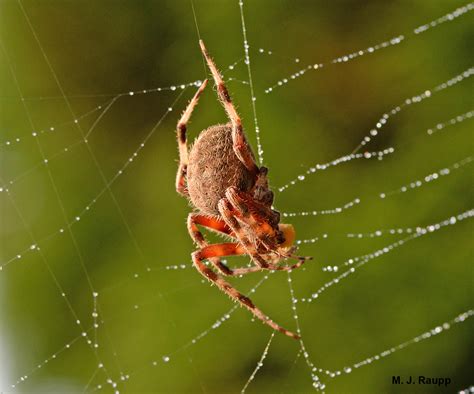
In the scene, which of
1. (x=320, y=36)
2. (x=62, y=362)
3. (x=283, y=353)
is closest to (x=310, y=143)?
(x=320, y=36)

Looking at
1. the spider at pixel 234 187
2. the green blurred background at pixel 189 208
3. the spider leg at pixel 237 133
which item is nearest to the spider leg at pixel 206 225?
the spider at pixel 234 187

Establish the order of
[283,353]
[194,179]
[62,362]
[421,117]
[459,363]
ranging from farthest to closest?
[62,362], [283,353], [421,117], [459,363], [194,179]

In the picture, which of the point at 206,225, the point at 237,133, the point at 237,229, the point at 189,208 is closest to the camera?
the point at 237,133

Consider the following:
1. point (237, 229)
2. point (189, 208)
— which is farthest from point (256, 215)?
point (189, 208)

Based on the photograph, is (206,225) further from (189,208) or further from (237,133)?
(189,208)

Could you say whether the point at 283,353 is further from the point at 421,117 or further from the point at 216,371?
the point at 421,117

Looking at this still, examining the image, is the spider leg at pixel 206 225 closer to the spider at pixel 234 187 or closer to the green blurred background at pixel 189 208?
the spider at pixel 234 187
